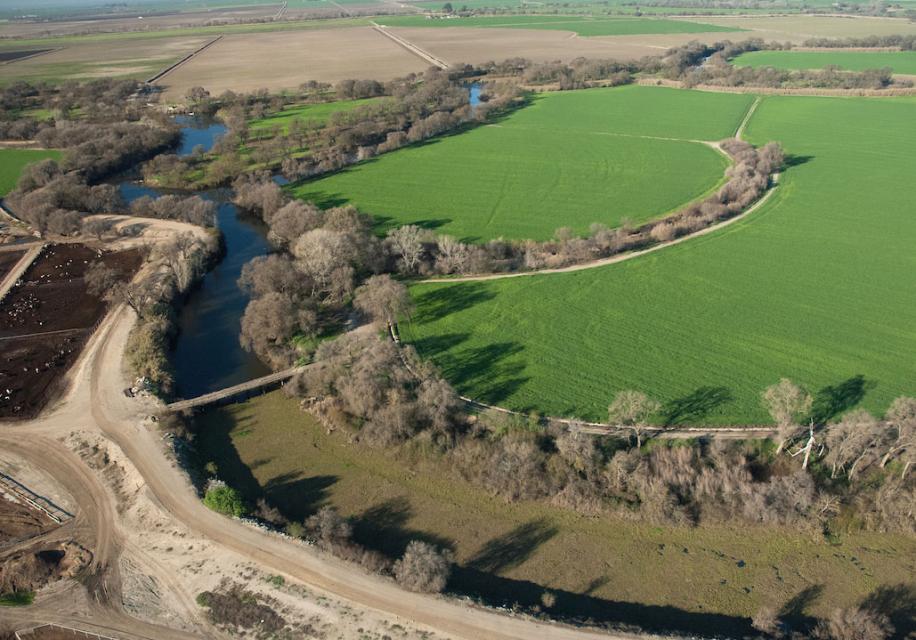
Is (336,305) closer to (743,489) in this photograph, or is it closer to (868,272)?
(743,489)

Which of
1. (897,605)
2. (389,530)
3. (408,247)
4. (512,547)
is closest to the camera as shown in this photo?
(897,605)

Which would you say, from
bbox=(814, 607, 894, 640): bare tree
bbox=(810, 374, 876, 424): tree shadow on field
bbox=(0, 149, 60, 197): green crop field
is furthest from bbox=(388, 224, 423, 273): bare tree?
bbox=(0, 149, 60, 197): green crop field

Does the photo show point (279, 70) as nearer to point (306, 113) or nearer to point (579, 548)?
point (306, 113)

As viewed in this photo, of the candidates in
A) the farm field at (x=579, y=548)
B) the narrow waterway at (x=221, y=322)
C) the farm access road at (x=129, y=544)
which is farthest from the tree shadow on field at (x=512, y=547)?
the narrow waterway at (x=221, y=322)

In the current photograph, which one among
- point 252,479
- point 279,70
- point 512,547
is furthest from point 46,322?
point 279,70

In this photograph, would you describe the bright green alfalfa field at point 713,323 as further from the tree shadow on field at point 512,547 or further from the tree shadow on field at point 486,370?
the tree shadow on field at point 512,547

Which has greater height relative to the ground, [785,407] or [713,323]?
[713,323]

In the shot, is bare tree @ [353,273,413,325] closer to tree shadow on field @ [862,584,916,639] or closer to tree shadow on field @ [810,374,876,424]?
tree shadow on field @ [810,374,876,424]
